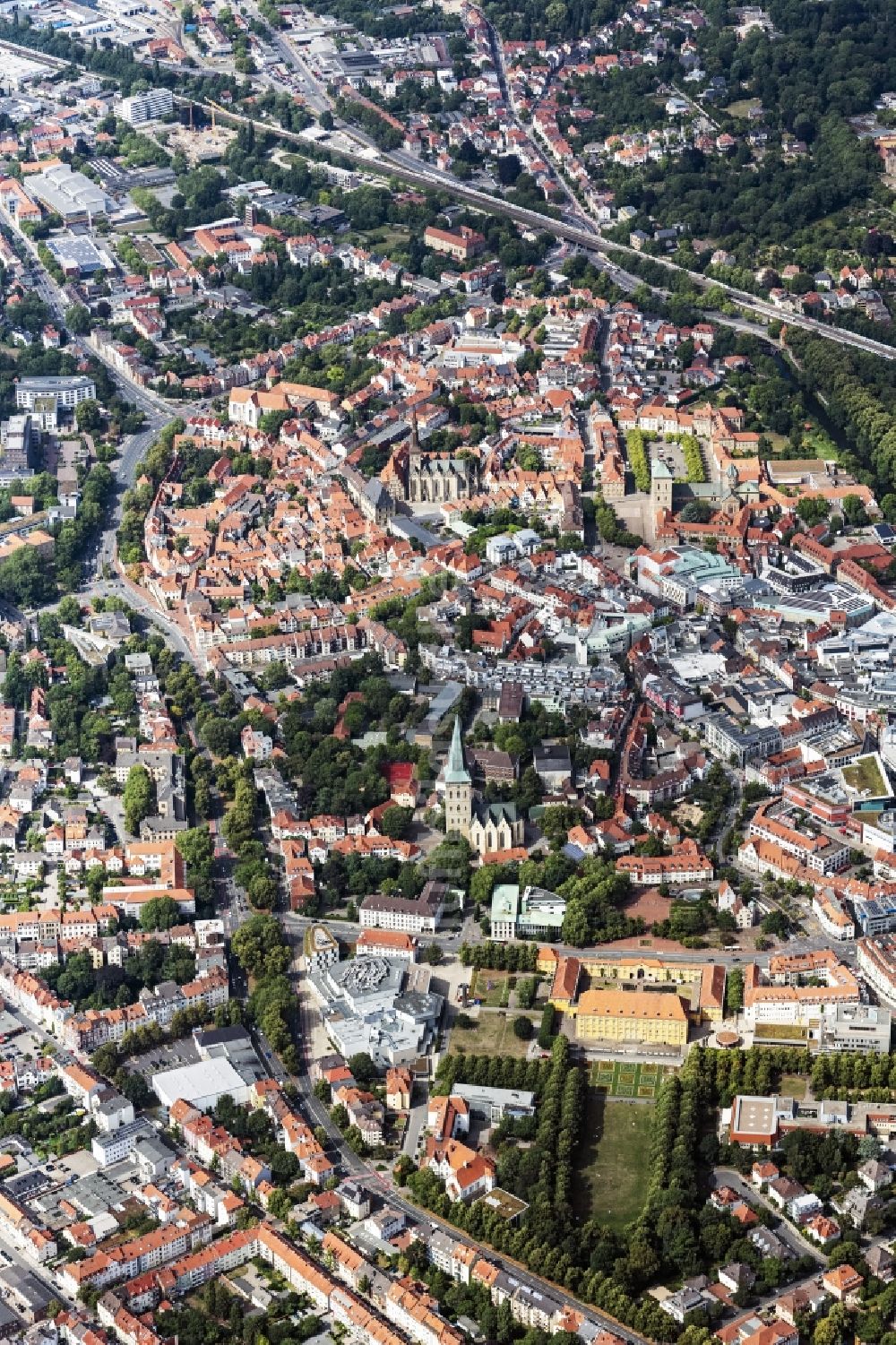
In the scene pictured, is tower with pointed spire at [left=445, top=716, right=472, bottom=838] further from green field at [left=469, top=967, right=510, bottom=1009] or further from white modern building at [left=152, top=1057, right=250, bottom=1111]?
white modern building at [left=152, top=1057, right=250, bottom=1111]

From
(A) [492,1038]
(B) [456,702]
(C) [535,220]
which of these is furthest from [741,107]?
(A) [492,1038]

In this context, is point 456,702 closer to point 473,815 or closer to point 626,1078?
point 473,815

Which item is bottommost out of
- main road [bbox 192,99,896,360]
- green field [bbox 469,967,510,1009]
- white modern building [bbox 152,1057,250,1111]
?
white modern building [bbox 152,1057,250,1111]

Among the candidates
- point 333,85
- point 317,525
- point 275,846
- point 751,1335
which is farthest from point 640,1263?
point 333,85

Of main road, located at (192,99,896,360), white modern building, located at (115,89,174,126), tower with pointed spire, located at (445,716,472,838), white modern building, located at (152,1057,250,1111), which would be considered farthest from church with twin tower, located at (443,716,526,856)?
white modern building, located at (115,89,174,126)

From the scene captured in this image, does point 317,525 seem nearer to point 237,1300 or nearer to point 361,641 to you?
point 361,641

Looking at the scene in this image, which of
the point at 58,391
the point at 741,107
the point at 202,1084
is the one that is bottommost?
the point at 202,1084

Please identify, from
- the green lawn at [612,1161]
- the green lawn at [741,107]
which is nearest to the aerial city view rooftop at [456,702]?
the green lawn at [612,1161]
